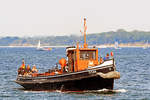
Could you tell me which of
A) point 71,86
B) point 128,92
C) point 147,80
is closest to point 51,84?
point 71,86

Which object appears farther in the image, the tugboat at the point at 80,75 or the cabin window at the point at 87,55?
the cabin window at the point at 87,55

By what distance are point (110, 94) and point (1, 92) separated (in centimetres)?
1153

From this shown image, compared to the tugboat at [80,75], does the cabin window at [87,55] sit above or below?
above

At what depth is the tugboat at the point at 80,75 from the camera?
35.3 m

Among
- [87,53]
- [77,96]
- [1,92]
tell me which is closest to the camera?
[77,96]

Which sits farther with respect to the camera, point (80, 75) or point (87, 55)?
point (87, 55)

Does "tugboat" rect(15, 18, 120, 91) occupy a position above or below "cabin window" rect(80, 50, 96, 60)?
below

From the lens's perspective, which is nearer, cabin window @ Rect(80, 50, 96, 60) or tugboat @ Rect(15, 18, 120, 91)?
tugboat @ Rect(15, 18, 120, 91)

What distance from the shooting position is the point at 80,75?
35812 millimetres

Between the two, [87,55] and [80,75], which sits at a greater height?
[87,55]

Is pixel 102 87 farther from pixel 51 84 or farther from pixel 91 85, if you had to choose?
pixel 51 84

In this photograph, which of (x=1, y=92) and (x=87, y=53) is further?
(x=1, y=92)

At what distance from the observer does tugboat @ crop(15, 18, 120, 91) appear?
35.3m

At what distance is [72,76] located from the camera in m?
36.2
